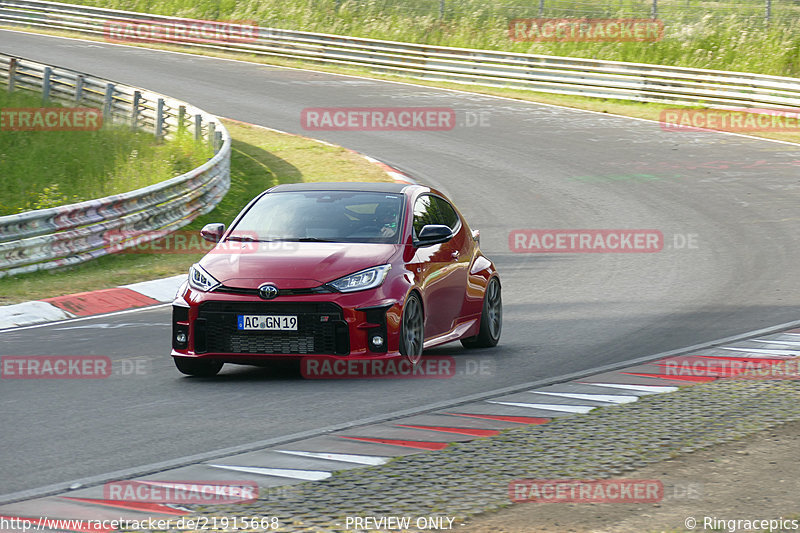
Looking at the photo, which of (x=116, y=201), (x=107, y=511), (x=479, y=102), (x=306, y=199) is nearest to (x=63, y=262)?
(x=116, y=201)

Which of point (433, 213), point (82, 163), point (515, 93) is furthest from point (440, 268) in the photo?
point (515, 93)

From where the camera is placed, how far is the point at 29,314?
42.4ft

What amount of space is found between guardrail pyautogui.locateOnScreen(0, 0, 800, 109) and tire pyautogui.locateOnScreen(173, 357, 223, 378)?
74.4 feet

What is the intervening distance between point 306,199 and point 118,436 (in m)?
3.48

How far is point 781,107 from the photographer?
1158 inches

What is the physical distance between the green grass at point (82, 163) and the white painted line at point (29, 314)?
21.2 feet

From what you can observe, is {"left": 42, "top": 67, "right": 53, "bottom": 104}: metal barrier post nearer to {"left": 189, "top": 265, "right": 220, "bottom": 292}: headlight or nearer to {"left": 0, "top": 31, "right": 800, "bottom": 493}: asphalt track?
{"left": 0, "top": 31, "right": 800, "bottom": 493}: asphalt track

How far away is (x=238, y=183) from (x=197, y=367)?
1397 cm

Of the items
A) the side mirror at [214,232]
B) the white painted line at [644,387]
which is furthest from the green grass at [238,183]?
the white painted line at [644,387]

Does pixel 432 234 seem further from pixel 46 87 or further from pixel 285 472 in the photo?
pixel 46 87

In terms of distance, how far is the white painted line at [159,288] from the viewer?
14.4 meters

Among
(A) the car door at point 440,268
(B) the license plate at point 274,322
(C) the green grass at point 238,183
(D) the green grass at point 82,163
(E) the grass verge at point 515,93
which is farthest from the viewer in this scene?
(E) the grass verge at point 515,93

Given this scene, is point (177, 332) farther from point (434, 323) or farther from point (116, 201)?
point (116, 201)

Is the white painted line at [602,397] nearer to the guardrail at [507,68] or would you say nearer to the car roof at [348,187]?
the car roof at [348,187]
